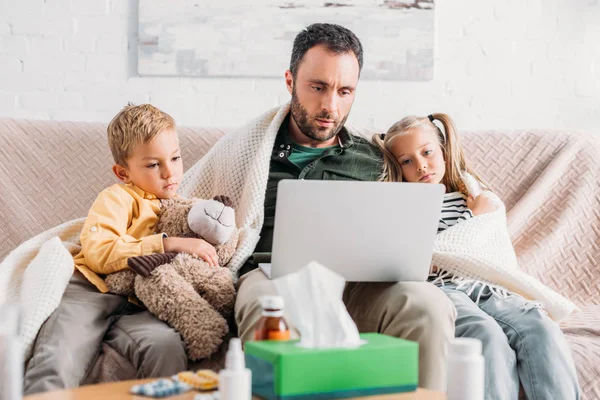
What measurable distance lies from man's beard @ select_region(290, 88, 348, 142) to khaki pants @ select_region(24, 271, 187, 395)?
72 cm

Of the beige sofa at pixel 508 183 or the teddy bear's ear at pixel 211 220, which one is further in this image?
the beige sofa at pixel 508 183

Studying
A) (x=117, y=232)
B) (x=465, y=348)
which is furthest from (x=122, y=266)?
(x=465, y=348)

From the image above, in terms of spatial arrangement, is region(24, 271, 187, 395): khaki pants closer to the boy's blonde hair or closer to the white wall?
the boy's blonde hair

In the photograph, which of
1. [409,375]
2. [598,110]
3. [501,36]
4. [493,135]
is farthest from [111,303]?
[598,110]

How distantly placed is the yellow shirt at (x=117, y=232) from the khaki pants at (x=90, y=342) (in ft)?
0.26

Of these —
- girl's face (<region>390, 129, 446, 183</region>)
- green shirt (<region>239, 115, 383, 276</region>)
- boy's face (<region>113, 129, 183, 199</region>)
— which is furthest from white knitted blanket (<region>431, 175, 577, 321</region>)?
boy's face (<region>113, 129, 183, 199</region>)

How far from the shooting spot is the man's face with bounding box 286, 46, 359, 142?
2.03 meters

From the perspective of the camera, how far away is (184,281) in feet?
5.37

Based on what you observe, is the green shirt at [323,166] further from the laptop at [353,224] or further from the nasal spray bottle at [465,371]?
the nasal spray bottle at [465,371]

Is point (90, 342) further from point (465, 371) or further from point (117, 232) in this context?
point (465, 371)

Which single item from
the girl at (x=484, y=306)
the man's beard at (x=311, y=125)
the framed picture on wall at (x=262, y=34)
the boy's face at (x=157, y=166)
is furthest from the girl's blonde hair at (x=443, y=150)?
the framed picture on wall at (x=262, y=34)

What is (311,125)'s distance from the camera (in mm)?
2057

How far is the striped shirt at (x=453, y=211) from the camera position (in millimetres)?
1982

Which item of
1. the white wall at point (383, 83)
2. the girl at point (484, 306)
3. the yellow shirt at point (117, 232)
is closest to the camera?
the girl at point (484, 306)
